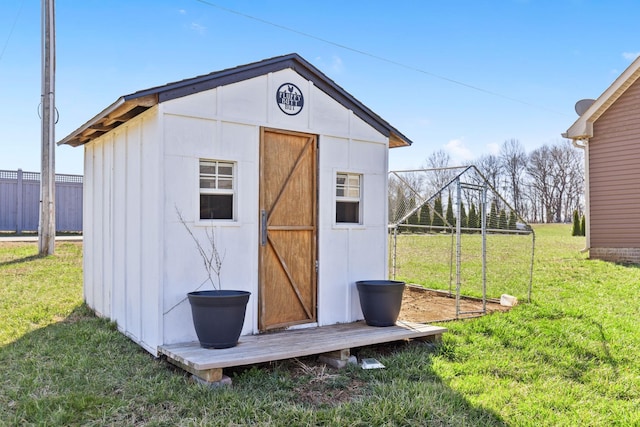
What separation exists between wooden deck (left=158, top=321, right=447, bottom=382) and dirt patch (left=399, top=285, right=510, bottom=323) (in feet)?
3.71

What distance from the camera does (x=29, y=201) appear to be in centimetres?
1848

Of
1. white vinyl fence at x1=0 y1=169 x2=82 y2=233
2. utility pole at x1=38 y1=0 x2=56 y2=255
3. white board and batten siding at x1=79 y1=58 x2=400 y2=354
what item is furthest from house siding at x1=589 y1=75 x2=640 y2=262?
white vinyl fence at x1=0 y1=169 x2=82 y2=233

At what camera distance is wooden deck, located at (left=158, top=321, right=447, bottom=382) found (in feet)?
13.6

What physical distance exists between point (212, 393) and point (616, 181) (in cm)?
1211

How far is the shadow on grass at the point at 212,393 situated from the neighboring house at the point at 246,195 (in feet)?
2.09

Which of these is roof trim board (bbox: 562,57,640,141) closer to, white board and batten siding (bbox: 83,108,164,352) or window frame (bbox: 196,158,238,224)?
window frame (bbox: 196,158,238,224)

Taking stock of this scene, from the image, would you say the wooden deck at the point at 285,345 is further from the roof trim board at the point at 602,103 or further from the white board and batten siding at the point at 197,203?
the roof trim board at the point at 602,103

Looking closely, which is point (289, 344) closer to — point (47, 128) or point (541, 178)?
point (47, 128)

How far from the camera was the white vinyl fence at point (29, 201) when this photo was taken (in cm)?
1814

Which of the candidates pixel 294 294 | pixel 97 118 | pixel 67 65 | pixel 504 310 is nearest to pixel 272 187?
pixel 294 294

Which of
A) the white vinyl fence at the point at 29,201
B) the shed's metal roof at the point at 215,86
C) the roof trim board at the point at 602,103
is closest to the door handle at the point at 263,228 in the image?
the shed's metal roof at the point at 215,86

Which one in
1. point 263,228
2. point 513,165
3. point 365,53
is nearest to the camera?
point 263,228

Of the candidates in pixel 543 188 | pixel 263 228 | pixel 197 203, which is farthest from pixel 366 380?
pixel 543 188

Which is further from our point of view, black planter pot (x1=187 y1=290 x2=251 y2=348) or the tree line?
the tree line
